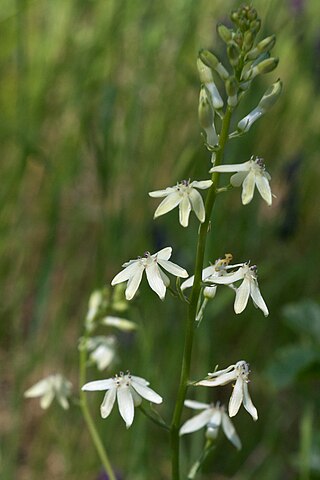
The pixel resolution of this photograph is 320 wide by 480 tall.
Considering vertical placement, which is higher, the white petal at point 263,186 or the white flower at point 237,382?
the white petal at point 263,186

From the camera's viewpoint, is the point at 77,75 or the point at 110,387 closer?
the point at 110,387

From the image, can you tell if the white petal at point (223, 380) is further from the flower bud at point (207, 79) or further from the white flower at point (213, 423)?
the flower bud at point (207, 79)

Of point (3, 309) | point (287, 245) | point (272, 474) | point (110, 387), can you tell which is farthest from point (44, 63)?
point (110, 387)

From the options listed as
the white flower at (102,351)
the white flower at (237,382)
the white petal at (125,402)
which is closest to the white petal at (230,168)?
the white flower at (237,382)

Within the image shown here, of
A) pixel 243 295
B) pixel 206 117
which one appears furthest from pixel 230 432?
pixel 206 117

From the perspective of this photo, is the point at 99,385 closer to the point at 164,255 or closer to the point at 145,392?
the point at 145,392

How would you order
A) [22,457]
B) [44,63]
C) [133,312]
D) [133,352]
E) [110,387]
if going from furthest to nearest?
[44,63], [22,457], [133,352], [133,312], [110,387]

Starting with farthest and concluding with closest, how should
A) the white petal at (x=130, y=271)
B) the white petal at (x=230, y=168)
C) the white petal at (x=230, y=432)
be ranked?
1. the white petal at (x=230, y=432)
2. the white petal at (x=130, y=271)
3. the white petal at (x=230, y=168)

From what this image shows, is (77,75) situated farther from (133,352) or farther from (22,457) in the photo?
(22,457)
